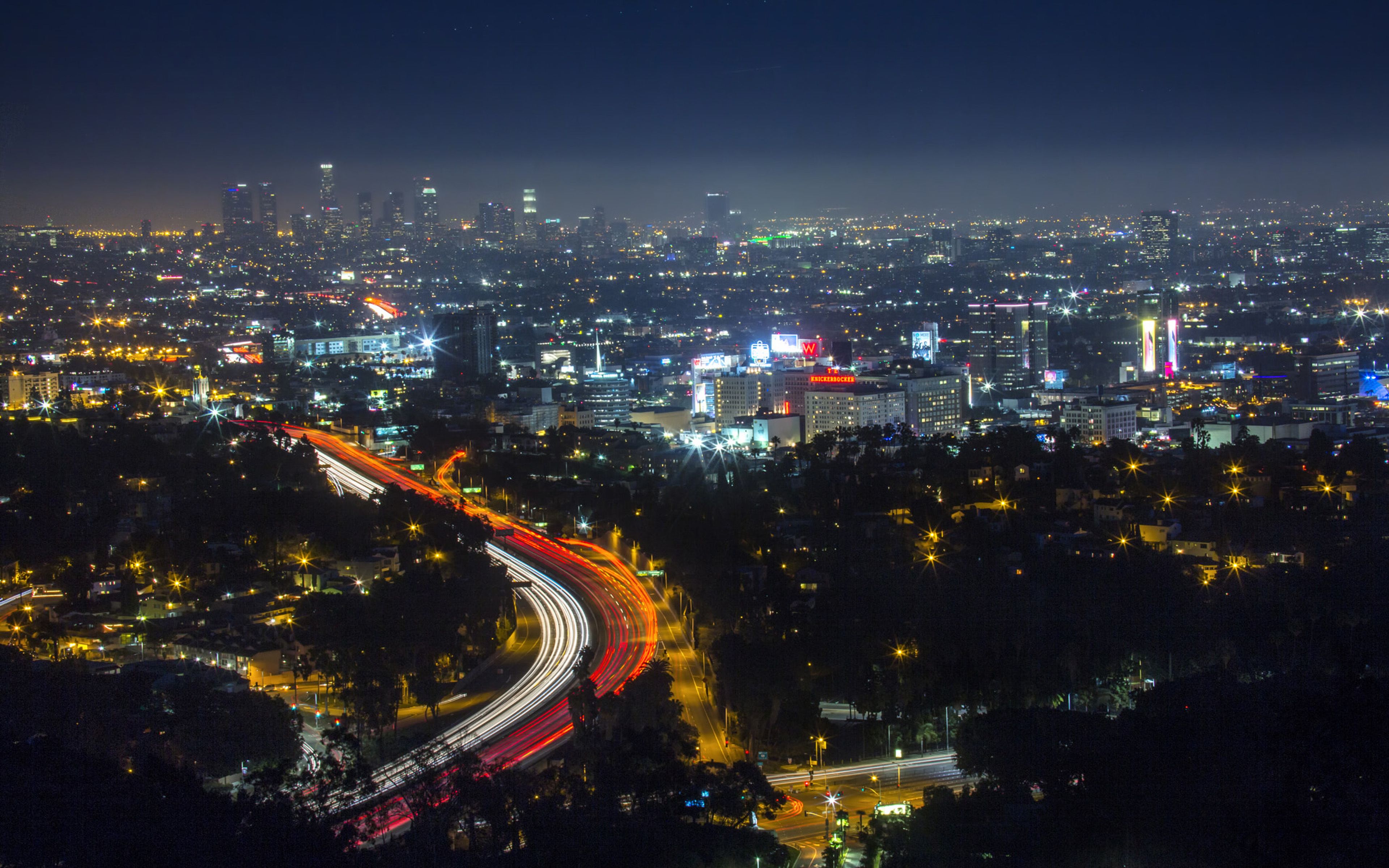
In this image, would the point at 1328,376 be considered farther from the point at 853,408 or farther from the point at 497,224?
the point at 497,224

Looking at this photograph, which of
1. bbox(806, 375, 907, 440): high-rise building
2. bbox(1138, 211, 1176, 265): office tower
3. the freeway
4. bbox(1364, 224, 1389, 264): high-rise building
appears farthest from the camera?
bbox(1138, 211, 1176, 265): office tower

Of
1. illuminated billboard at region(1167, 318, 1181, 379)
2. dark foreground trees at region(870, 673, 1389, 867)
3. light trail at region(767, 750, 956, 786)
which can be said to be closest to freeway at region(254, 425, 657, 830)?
light trail at region(767, 750, 956, 786)

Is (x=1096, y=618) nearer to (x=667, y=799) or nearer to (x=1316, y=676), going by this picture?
(x=1316, y=676)

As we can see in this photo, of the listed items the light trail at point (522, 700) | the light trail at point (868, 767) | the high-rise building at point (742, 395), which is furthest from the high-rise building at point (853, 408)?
the light trail at point (868, 767)

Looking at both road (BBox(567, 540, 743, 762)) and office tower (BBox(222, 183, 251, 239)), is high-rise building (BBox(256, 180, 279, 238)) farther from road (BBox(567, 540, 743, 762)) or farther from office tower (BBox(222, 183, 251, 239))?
road (BBox(567, 540, 743, 762))

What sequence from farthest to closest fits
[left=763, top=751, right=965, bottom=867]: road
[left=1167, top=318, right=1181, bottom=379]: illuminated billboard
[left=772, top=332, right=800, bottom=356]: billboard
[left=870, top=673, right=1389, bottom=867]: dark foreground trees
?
[left=772, top=332, right=800, bottom=356]: billboard, [left=1167, top=318, right=1181, bottom=379]: illuminated billboard, [left=763, top=751, right=965, bottom=867]: road, [left=870, top=673, right=1389, bottom=867]: dark foreground trees

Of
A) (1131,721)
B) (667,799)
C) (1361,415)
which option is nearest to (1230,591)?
(1131,721)
